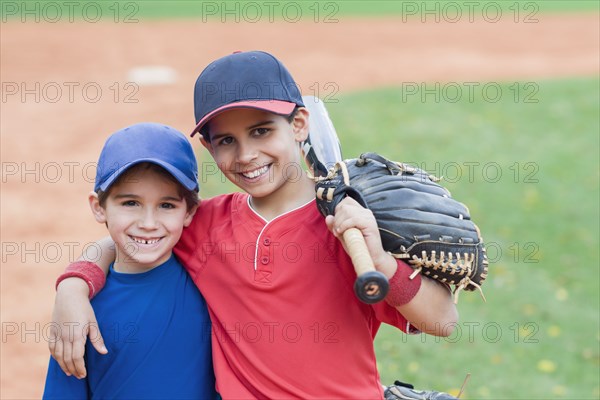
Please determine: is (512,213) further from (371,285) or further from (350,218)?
(371,285)

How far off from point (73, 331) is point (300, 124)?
39.2 inches

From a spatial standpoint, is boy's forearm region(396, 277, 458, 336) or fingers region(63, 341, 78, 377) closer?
boy's forearm region(396, 277, 458, 336)

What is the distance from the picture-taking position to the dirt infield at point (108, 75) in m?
7.04

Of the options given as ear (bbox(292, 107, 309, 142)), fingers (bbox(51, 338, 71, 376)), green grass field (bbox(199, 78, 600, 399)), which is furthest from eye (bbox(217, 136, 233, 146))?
green grass field (bbox(199, 78, 600, 399))

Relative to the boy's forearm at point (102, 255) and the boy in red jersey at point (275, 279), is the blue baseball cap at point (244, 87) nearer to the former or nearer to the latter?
the boy in red jersey at point (275, 279)

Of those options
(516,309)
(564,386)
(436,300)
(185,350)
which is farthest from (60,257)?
(436,300)

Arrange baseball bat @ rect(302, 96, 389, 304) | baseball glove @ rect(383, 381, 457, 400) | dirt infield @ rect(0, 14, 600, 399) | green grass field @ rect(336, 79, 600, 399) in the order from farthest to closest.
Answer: dirt infield @ rect(0, 14, 600, 399) < green grass field @ rect(336, 79, 600, 399) < baseball glove @ rect(383, 381, 457, 400) < baseball bat @ rect(302, 96, 389, 304)

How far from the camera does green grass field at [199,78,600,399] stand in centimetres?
551

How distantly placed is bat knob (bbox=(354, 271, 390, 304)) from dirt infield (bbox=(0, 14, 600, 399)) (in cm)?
378

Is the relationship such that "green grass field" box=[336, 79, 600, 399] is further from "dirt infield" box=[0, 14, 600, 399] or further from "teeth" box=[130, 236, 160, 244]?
"teeth" box=[130, 236, 160, 244]

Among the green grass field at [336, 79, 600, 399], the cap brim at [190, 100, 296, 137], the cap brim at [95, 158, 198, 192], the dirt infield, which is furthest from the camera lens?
the dirt infield

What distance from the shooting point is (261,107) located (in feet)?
8.17

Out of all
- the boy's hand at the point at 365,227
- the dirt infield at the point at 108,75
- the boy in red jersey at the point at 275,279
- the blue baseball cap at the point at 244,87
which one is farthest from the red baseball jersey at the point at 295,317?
the dirt infield at the point at 108,75

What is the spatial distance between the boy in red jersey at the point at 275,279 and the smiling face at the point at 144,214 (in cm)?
18
